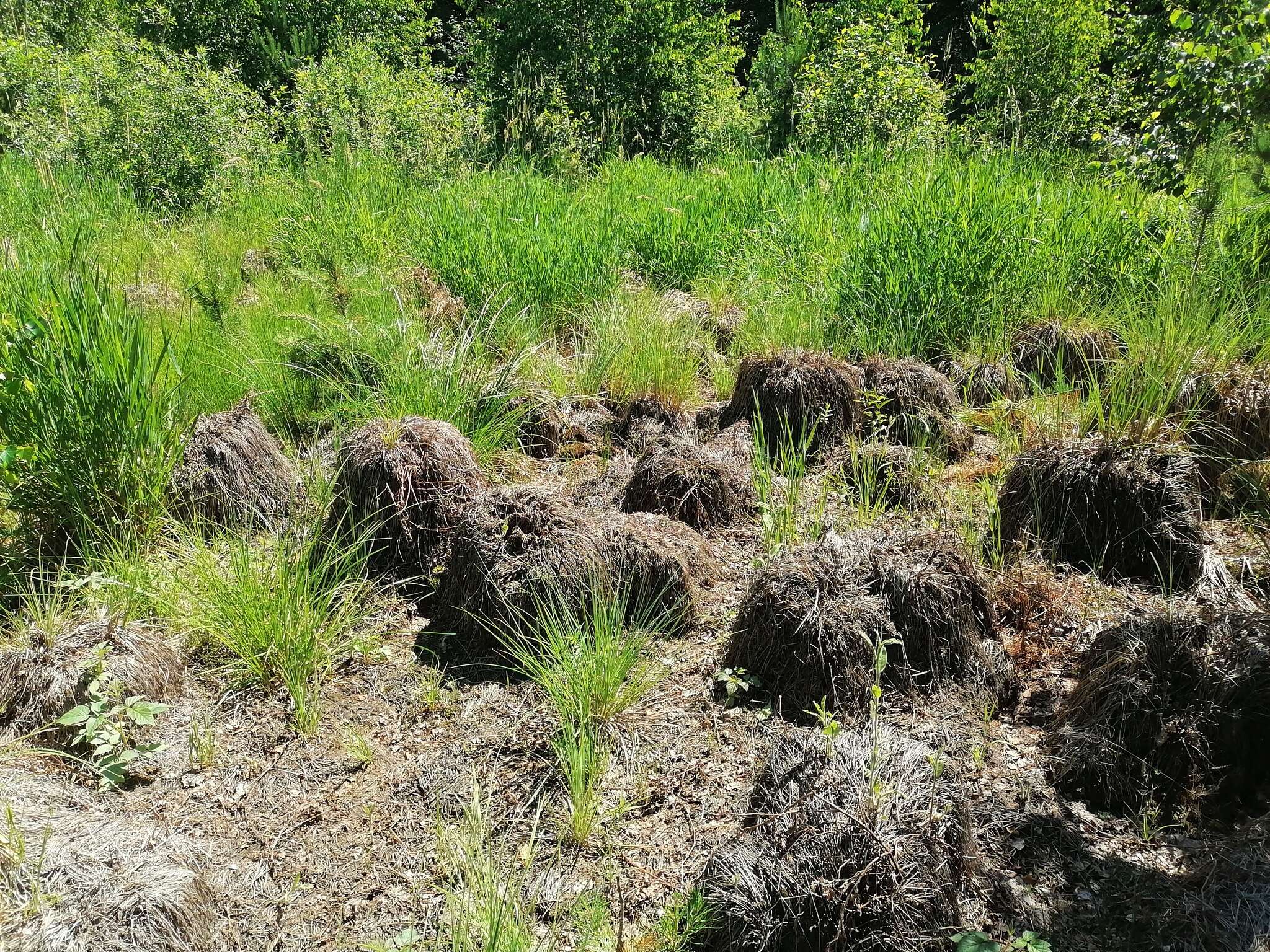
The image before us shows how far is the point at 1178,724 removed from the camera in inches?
87.8

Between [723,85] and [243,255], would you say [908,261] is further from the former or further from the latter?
[723,85]

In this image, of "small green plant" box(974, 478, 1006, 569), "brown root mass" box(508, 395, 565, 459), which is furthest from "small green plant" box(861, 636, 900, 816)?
"brown root mass" box(508, 395, 565, 459)

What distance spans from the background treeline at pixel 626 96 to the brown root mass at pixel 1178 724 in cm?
334

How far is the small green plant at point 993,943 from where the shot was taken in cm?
174

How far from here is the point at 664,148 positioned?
1130cm

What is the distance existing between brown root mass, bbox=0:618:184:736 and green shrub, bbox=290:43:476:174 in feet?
16.4

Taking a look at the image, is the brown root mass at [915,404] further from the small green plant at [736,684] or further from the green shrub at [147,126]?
the green shrub at [147,126]

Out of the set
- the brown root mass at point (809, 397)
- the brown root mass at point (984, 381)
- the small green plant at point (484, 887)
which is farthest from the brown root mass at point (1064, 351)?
the small green plant at point (484, 887)

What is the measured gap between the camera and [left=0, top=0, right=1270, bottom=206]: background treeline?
7.82 meters

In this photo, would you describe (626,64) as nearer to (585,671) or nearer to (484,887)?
(585,671)

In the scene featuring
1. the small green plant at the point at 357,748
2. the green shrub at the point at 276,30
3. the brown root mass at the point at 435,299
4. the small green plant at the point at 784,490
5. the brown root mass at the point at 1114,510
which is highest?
the green shrub at the point at 276,30

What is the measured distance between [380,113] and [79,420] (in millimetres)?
6766

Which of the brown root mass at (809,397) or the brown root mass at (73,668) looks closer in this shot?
the brown root mass at (73,668)

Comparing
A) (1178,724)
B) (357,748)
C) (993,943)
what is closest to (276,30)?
(357,748)
